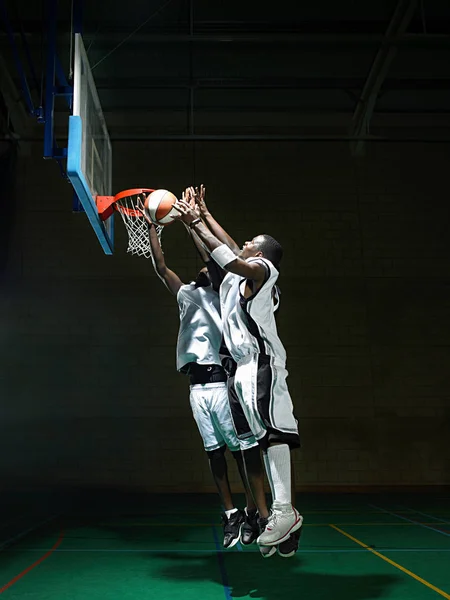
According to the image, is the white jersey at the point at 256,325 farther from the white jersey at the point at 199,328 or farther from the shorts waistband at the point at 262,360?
the white jersey at the point at 199,328

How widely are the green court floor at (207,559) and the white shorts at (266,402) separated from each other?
3.00ft

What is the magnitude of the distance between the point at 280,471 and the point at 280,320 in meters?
7.19

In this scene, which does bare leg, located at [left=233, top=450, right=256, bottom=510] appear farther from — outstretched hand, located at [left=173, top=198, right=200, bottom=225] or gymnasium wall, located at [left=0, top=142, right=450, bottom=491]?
gymnasium wall, located at [left=0, top=142, right=450, bottom=491]

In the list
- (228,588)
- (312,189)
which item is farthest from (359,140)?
(228,588)

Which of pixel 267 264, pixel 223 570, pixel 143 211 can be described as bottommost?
pixel 223 570

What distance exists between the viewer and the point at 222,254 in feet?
11.7

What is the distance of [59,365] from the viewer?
403 inches

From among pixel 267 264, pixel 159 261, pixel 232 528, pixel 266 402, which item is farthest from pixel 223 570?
pixel 159 261

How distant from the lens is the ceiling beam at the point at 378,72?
28.8 feet

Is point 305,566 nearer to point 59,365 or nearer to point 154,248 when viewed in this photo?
point 154,248

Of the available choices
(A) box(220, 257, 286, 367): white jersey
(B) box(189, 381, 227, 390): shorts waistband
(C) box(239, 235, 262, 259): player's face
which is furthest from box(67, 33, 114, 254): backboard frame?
(B) box(189, 381, 227, 390): shorts waistband

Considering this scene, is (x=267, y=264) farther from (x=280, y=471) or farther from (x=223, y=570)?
(x=223, y=570)

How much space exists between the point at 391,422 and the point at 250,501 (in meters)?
6.60

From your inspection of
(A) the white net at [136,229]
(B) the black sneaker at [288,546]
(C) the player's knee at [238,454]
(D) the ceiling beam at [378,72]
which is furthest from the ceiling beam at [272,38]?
(B) the black sneaker at [288,546]
